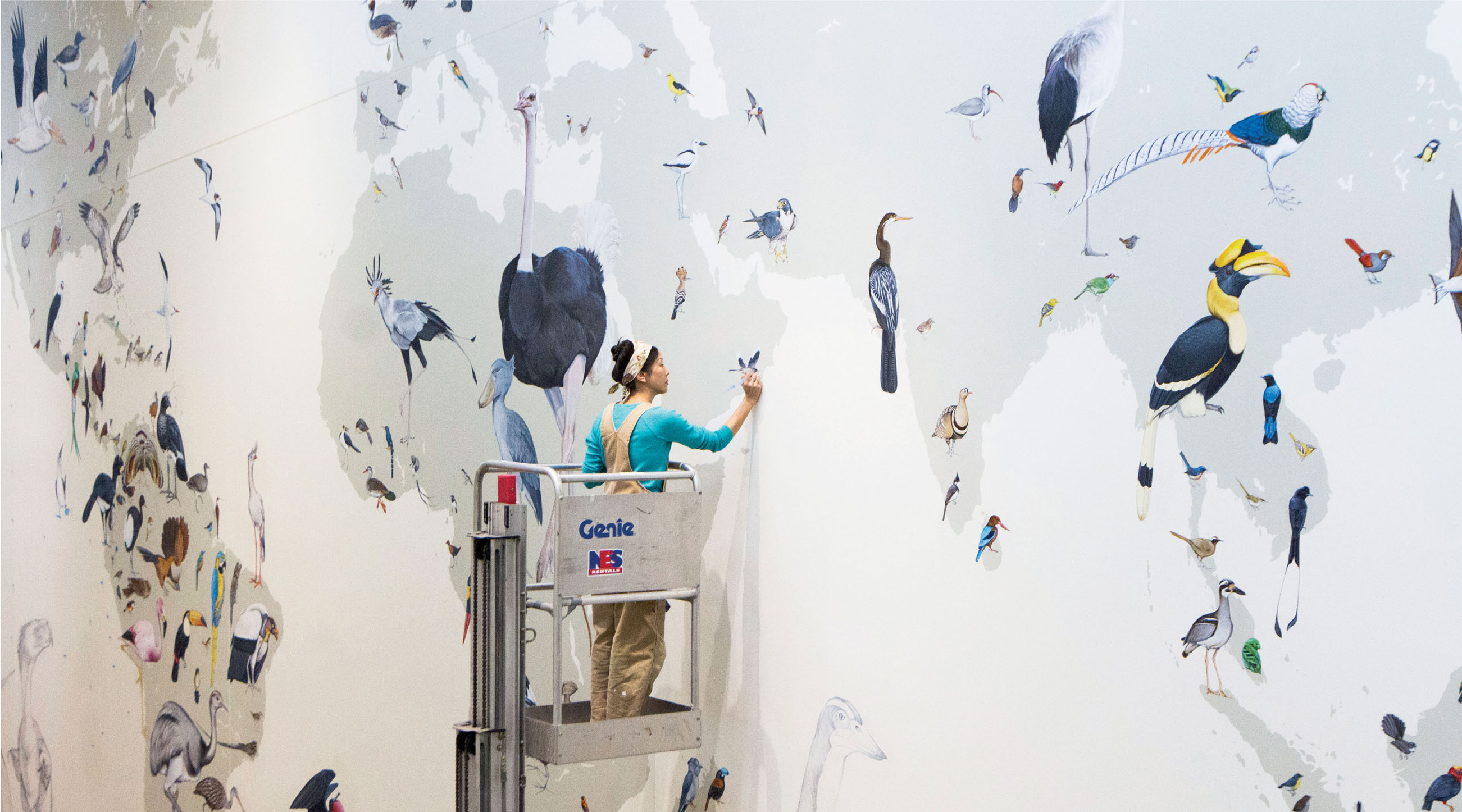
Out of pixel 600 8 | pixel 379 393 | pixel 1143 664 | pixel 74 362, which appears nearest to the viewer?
pixel 1143 664

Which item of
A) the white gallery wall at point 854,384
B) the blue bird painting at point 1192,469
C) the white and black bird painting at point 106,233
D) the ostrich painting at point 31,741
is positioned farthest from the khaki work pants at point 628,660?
the ostrich painting at point 31,741

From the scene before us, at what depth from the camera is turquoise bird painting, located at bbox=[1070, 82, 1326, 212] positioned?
2.16 meters

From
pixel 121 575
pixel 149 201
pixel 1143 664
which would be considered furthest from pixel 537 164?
pixel 121 575

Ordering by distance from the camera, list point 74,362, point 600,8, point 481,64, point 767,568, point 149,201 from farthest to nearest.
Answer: point 74,362, point 149,201, point 481,64, point 600,8, point 767,568

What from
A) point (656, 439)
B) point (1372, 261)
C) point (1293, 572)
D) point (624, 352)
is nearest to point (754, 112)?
point (624, 352)

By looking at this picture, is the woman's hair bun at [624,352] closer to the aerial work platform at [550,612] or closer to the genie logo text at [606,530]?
the aerial work platform at [550,612]

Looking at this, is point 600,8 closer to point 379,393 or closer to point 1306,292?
point 379,393

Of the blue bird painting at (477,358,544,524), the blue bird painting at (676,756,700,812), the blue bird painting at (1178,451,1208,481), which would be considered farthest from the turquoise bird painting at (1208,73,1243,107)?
the blue bird painting at (477,358,544,524)

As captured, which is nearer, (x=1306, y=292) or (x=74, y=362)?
(x=1306, y=292)

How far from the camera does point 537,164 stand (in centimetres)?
381

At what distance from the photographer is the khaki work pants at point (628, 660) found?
3.09 meters

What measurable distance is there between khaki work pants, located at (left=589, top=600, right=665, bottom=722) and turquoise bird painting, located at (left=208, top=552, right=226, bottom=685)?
2742 millimetres

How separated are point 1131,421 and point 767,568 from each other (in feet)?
3.61

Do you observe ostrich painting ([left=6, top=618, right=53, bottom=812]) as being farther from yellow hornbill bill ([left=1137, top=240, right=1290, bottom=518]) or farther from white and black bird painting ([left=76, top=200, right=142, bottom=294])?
yellow hornbill bill ([left=1137, top=240, right=1290, bottom=518])
